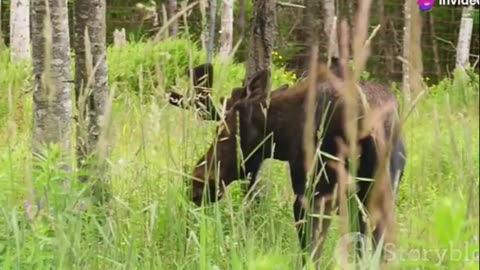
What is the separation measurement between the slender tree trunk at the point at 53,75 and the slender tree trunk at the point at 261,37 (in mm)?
1062

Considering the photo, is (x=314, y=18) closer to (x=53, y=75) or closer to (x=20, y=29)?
(x=53, y=75)

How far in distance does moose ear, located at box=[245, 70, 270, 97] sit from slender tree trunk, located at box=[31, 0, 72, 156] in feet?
2.70

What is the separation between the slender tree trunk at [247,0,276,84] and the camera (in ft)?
15.8

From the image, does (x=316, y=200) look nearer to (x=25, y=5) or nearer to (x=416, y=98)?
(x=416, y=98)

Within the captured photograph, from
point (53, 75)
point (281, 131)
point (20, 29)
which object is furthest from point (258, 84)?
point (20, 29)

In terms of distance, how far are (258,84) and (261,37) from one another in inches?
44.1

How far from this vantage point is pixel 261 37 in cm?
486

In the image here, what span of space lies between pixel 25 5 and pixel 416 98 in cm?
1090

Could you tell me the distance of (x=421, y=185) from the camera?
8.27ft

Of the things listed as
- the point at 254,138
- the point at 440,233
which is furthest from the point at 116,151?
the point at 440,233

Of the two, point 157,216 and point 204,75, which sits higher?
point 204,75

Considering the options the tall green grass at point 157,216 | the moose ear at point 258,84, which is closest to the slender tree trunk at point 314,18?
the moose ear at point 258,84

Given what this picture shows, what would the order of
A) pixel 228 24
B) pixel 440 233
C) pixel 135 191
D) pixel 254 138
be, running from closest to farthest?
pixel 440 233
pixel 135 191
pixel 254 138
pixel 228 24

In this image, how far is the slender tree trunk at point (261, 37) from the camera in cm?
483
